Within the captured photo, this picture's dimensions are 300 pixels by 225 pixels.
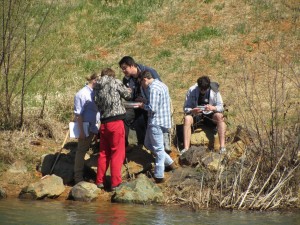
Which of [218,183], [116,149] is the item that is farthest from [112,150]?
[218,183]

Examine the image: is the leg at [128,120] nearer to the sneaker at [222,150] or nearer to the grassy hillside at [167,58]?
the sneaker at [222,150]

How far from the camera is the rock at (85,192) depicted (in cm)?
1173

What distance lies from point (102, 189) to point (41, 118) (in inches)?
119

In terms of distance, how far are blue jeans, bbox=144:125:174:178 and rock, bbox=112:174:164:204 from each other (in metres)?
0.36

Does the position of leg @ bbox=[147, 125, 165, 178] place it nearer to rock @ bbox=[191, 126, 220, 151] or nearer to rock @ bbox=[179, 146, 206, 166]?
rock @ bbox=[179, 146, 206, 166]

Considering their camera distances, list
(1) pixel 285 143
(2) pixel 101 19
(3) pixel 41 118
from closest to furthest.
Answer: (1) pixel 285 143
(3) pixel 41 118
(2) pixel 101 19

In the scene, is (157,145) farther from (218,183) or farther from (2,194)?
(2,194)

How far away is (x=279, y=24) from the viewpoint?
22375mm

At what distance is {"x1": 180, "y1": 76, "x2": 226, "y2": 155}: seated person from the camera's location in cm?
1252

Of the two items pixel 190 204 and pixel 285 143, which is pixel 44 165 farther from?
pixel 285 143

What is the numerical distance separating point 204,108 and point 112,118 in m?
1.79

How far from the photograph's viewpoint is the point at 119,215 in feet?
34.7

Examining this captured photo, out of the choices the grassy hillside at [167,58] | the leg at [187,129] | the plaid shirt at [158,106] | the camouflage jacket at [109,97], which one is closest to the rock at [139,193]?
the grassy hillside at [167,58]

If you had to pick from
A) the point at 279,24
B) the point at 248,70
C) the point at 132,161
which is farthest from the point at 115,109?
the point at 279,24
